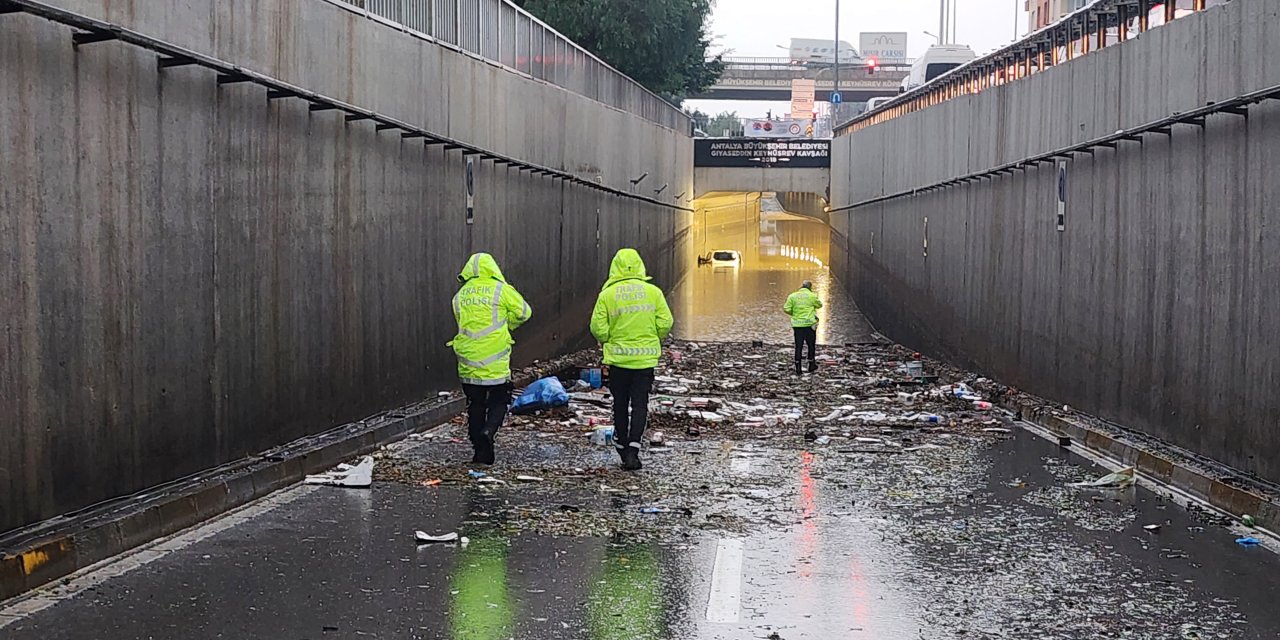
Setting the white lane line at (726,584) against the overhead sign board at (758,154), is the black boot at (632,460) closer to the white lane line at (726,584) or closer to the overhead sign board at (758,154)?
the white lane line at (726,584)

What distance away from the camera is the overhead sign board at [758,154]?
60688 mm

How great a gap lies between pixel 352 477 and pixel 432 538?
7.99 ft

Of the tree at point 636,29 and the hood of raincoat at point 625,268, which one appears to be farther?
the tree at point 636,29

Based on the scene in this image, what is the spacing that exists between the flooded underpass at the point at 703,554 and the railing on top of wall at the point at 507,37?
4870mm

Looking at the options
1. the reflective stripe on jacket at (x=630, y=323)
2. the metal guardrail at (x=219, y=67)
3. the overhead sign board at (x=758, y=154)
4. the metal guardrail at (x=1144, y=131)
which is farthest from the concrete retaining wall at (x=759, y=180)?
the reflective stripe on jacket at (x=630, y=323)

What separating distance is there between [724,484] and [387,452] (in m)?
3.44

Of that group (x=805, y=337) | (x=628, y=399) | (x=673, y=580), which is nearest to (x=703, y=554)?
(x=673, y=580)

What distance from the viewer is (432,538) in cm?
942

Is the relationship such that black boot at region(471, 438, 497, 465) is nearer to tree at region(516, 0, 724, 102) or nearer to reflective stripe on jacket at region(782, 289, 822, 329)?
reflective stripe on jacket at region(782, 289, 822, 329)

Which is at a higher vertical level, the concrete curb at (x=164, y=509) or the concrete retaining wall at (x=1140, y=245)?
the concrete retaining wall at (x=1140, y=245)

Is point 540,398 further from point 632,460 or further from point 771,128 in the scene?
point 771,128

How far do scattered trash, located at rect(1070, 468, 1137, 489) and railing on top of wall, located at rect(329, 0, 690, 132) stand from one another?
8228 mm

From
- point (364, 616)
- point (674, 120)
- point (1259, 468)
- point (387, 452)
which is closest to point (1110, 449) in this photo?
point (1259, 468)

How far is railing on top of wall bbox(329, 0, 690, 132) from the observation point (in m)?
17.0
